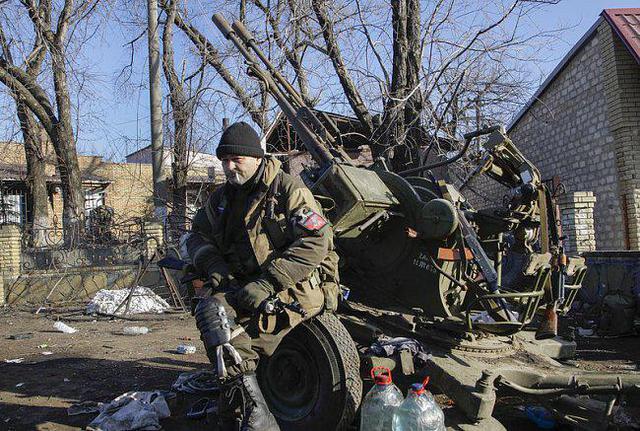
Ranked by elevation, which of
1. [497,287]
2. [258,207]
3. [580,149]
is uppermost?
[580,149]

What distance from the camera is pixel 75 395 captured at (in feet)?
16.8

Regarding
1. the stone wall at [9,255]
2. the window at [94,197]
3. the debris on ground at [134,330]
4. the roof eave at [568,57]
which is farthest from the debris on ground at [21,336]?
the window at [94,197]

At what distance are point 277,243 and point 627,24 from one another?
36.3 feet

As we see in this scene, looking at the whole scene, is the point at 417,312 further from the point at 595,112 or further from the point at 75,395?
the point at 595,112

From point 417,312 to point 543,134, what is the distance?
483 inches

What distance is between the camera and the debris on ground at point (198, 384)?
4237 mm

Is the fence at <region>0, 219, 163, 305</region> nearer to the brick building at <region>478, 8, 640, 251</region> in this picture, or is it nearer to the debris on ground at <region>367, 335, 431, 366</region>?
the debris on ground at <region>367, 335, 431, 366</region>

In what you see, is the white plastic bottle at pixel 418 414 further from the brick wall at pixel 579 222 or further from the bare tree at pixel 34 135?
the bare tree at pixel 34 135

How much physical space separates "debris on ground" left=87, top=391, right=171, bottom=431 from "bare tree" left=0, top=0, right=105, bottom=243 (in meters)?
12.5

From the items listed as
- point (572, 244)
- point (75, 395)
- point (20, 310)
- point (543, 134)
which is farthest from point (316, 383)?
point (543, 134)

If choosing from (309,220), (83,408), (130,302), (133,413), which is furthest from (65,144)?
(309,220)

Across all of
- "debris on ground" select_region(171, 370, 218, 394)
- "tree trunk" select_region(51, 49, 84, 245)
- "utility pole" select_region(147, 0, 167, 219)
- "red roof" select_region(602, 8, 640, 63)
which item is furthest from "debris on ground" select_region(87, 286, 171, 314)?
"red roof" select_region(602, 8, 640, 63)

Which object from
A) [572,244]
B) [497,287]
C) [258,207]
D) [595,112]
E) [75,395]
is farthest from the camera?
[595,112]

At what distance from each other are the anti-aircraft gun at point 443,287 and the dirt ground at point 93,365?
86 cm
